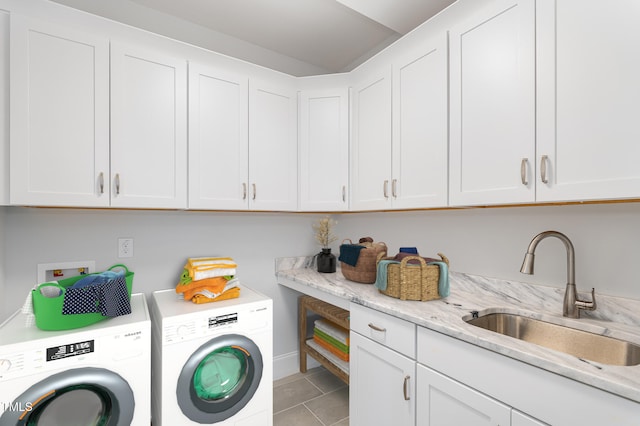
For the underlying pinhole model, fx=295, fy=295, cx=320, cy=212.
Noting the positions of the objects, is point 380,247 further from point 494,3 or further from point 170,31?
point 170,31

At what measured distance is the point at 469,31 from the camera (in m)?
1.47

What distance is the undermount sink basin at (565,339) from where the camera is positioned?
111 centimetres

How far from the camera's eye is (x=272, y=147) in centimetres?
220

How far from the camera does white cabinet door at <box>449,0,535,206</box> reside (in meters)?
1.26

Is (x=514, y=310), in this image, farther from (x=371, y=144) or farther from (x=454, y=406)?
(x=371, y=144)

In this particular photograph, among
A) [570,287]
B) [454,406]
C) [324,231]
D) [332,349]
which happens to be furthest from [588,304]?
[324,231]

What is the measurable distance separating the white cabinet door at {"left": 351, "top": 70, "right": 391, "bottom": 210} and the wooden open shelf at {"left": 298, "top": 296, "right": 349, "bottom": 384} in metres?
0.81

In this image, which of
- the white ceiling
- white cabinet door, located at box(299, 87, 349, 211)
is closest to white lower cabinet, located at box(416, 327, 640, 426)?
white cabinet door, located at box(299, 87, 349, 211)

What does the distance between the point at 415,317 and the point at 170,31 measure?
2525 mm

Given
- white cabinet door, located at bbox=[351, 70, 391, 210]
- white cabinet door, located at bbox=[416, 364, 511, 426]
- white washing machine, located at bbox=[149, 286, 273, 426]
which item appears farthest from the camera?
white cabinet door, located at bbox=[351, 70, 391, 210]

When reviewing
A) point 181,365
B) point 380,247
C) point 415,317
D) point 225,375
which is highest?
point 380,247

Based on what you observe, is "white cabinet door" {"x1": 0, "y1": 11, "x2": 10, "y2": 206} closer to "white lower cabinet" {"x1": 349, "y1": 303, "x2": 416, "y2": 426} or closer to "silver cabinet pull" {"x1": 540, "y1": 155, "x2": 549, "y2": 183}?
"white lower cabinet" {"x1": 349, "y1": 303, "x2": 416, "y2": 426}

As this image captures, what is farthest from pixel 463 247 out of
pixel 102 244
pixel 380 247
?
pixel 102 244

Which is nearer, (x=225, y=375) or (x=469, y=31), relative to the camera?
(x=469, y=31)
